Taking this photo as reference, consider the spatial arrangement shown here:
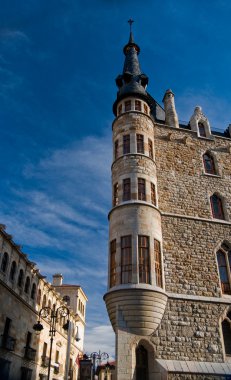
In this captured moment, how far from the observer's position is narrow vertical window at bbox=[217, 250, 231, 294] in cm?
1736

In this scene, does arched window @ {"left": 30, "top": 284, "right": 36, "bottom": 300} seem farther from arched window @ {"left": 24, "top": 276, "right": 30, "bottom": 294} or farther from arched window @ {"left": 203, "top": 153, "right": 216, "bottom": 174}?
arched window @ {"left": 203, "top": 153, "right": 216, "bottom": 174}

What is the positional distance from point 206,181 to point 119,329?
34.5ft

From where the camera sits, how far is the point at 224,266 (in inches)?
711

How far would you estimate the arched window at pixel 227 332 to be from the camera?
15.8 metres

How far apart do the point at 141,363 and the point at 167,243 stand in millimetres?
5796

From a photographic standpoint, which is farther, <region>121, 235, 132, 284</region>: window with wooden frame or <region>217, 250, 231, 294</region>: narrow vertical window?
<region>217, 250, 231, 294</region>: narrow vertical window

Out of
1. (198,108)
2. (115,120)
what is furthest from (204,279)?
(198,108)

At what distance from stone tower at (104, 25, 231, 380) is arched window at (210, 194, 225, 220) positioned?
0.06 m

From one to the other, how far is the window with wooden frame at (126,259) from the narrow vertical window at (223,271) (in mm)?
5297

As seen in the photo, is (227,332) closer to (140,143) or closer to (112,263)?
(112,263)

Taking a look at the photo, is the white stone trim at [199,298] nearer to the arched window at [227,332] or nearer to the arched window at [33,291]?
the arched window at [227,332]

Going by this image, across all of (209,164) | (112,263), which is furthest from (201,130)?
(112,263)

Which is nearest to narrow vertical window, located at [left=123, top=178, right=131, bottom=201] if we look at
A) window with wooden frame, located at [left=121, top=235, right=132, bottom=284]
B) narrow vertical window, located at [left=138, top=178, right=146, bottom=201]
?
narrow vertical window, located at [left=138, top=178, right=146, bottom=201]

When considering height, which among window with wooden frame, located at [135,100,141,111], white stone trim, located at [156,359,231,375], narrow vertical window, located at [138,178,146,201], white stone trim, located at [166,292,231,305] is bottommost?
white stone trim, located at [156,359,231,375]
